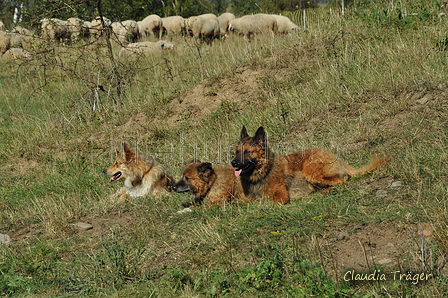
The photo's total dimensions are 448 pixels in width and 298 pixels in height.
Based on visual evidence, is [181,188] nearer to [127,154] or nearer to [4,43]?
[127,154]

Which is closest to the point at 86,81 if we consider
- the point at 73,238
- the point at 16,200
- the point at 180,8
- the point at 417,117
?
the point at 16,200

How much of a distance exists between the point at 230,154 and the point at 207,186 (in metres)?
2.22

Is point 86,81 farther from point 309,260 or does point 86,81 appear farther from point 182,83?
point 309,260

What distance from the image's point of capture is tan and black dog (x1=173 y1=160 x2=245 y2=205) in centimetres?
795

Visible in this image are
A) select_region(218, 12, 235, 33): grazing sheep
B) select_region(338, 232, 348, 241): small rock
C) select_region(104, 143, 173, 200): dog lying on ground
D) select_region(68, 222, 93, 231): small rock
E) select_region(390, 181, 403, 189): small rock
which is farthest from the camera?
select_region(218, 12, 235, 33): grazing sheep

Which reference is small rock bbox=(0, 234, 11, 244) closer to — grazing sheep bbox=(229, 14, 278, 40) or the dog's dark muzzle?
the dog's dark muzzle

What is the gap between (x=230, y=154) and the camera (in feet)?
33.4

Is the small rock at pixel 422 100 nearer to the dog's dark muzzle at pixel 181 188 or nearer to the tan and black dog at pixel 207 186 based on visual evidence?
the tan and black dog at pixel 207 186

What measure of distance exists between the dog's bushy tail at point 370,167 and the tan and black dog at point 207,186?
1925 millimetres

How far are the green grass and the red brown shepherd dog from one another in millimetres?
302

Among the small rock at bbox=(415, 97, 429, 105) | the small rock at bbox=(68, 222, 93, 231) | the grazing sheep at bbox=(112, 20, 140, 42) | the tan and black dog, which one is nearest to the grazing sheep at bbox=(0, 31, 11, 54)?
the grazing sheep at bbox=(112, 20, 140, 42)

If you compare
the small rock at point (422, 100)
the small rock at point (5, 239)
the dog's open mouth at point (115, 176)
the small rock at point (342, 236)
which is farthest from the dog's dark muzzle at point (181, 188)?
the small rock at point (422, 100)

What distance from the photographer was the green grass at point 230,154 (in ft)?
16.7

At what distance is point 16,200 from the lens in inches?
385
